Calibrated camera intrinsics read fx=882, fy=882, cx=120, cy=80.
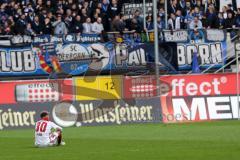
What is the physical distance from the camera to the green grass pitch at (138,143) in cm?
2259

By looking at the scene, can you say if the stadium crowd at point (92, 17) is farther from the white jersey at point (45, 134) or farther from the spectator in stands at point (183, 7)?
the white jersey at point (45, 134)

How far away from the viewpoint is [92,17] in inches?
1742

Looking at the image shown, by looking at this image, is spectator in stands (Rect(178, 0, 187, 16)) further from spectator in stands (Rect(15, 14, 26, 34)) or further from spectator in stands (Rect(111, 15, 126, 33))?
spectator in stands (Rect(15, 14, 26, 34))

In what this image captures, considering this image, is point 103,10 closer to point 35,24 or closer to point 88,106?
point 35,24

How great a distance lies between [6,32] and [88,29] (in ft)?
13.0

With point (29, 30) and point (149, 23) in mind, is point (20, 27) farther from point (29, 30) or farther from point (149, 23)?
point (149, 23)

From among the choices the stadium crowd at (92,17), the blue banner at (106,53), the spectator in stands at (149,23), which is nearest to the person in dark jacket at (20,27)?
the stadium crowd at (92,17)

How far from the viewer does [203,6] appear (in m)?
46.0

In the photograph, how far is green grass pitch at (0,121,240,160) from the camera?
2259 centimetres

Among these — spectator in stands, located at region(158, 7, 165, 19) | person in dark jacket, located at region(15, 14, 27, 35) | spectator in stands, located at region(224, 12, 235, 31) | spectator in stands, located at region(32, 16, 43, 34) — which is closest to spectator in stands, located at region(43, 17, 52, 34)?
spectator in stands, located at region(32, 16, 43, 34)

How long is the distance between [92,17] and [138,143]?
58.5ft

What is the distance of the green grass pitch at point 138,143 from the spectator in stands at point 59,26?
24.0ft

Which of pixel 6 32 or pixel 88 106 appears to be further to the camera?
pixel 6 32

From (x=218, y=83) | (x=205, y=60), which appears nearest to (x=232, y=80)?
(x=218, y=83)
